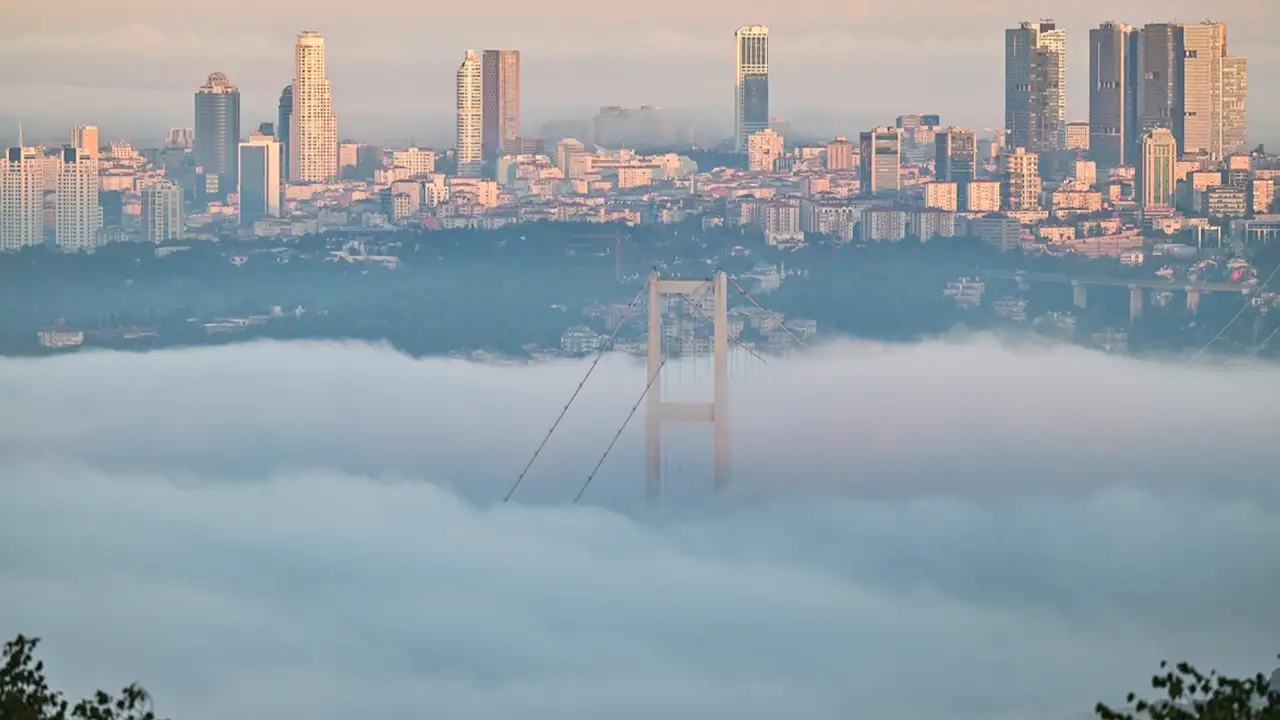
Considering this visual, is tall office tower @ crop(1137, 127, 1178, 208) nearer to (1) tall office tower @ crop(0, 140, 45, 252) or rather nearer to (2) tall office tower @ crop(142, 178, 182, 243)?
(2) tall office tower @ crop(142, 178, 182, 243)

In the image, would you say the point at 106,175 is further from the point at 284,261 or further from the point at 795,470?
the point at 795,470

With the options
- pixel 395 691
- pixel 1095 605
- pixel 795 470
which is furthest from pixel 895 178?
pixel 395 691

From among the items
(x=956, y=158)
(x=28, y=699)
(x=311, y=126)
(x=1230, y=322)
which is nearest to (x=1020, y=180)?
(x=956, y=158)

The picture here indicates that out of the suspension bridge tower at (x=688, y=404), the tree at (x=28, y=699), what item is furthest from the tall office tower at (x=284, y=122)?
the tree at (x=28, y=699)

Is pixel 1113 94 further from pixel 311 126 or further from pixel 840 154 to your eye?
pixel 311 126

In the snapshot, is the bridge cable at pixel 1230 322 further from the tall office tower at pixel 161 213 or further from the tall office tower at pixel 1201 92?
the tall office tower at pixel 161 213

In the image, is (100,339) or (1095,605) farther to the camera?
(100,339)
